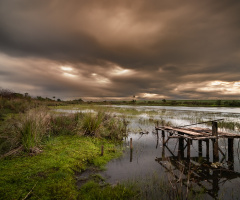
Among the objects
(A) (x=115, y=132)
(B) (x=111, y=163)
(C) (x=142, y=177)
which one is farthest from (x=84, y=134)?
(C) (x=142, y=177)

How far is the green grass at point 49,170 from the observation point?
4786 millimetres

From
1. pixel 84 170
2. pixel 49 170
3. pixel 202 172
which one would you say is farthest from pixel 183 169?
A: pixel 49 170

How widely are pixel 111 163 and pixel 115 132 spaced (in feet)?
18.6

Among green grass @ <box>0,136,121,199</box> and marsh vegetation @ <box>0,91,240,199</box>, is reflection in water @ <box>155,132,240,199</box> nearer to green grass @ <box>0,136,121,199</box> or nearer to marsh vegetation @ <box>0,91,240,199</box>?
marsh vegetation @ <box>0,91,240,199</box>

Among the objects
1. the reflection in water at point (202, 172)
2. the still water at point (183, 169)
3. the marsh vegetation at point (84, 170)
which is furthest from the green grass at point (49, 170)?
the reflection in water at point (202, 172)

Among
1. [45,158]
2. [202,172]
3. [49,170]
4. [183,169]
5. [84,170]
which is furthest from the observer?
[202,172]

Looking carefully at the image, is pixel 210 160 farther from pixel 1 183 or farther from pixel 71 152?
pixel 1 183

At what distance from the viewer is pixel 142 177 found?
6.96m

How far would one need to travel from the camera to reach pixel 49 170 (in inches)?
247

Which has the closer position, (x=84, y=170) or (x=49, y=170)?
(x=49, y=170)

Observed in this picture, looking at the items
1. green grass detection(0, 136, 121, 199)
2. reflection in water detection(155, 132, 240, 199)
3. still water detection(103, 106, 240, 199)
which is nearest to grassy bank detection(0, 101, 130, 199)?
green grass detection(0, 136, 121, 199)

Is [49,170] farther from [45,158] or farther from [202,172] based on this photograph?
[202,172]

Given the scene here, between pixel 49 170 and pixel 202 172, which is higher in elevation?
pixel 49 170

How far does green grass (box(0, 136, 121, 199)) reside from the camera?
4.79m
